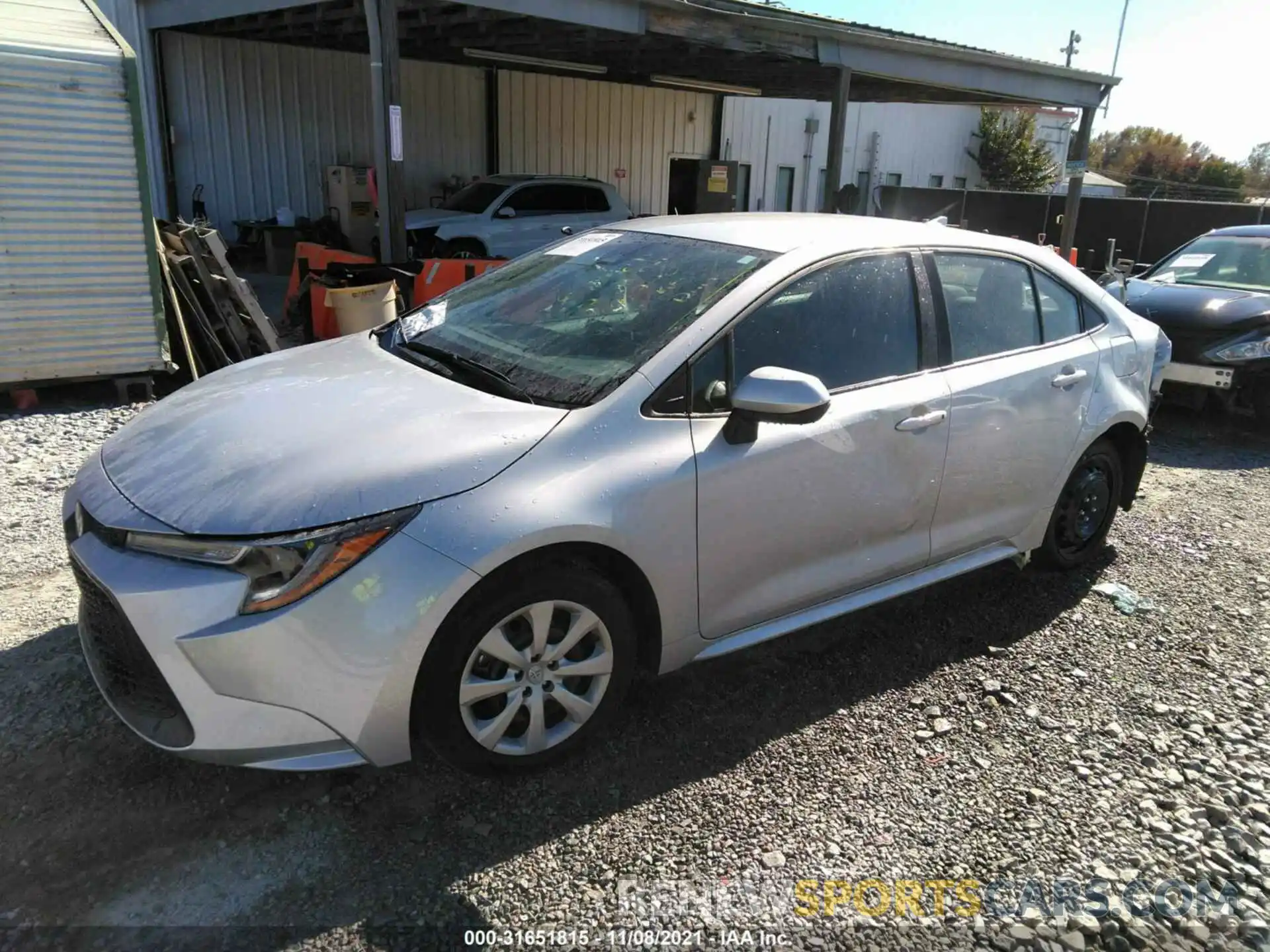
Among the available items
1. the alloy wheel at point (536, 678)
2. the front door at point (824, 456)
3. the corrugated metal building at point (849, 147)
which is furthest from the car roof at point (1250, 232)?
the corrugated metal building at point (849, 147)

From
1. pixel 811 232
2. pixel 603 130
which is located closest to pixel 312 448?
pixel 811 232

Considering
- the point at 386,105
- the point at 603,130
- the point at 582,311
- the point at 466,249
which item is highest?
the point at 603,130

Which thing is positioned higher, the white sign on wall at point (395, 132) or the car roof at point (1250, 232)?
the white sign on wall at point (395, 132)

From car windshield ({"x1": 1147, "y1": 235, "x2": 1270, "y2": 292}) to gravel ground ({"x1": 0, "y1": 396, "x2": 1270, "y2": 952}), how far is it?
19.1 feet

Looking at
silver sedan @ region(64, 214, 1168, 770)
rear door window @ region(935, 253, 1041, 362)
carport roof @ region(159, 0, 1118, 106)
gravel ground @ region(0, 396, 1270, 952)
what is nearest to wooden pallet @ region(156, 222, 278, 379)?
carport roof @ region(159, 0, 1118, 106)

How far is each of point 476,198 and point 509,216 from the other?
0.74 m

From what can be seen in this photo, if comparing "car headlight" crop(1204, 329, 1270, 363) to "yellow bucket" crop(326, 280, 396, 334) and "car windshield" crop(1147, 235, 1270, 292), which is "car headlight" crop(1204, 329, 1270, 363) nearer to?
"car windshield" crop(1147, 235, 1270, 292)

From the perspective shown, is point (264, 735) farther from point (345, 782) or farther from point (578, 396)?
point (578, 396)

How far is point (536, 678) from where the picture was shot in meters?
2.65

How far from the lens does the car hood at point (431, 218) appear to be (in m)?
12.7

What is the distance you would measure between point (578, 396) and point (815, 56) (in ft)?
37.0

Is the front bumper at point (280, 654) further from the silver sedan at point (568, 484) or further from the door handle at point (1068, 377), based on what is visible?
the door handle at point (1068, 377)

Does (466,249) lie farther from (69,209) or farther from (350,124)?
(69,209)

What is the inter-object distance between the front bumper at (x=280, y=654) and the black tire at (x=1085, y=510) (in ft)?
9.96
